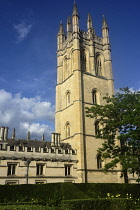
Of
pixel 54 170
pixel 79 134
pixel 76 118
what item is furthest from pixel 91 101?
pixel 54 170

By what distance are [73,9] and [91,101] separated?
19.9m

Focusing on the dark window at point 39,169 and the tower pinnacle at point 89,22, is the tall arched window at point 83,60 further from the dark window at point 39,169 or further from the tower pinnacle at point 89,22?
the dark window at point 39,169

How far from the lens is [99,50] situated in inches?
1583

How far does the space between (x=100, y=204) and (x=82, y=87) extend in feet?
71.2

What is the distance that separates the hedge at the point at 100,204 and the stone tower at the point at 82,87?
12.5 m

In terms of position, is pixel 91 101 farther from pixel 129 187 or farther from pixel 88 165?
Answer: pixel 129 187

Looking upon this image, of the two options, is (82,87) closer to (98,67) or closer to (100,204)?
(98,67)

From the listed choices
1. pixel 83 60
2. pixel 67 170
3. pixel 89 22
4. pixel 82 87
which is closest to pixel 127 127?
pixel 67 170

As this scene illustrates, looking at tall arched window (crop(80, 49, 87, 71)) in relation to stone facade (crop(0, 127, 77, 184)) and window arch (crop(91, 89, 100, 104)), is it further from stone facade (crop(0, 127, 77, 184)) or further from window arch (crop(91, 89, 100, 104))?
stone facade (crop(0, 127, 77, 184))

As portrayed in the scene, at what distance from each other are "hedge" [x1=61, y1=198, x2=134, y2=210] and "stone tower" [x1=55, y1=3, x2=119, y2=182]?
41.0 ft

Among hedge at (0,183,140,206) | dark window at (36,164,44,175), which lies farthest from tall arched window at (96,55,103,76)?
hedge at (0,183,140,206)

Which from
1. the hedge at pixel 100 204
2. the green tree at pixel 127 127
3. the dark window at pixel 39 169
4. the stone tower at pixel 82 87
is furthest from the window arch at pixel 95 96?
the hedge at pixel 100 204

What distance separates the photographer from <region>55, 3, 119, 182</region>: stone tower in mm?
29362

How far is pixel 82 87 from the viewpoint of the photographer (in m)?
33.6
